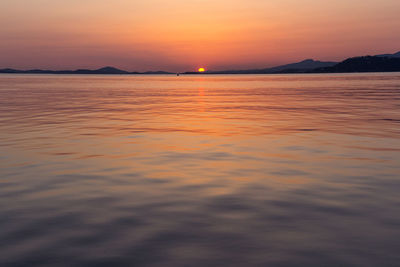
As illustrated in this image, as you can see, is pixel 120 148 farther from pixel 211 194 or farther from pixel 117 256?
pixel 117 256

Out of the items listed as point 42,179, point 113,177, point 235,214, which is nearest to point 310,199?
point 235,214

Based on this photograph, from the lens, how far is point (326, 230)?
23.0ft

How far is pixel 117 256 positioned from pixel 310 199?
452 centimetres

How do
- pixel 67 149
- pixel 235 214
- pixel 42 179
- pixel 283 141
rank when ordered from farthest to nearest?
pixel 283 141 → pixel 67 149 → pixel 42 179 → pixel 235 214

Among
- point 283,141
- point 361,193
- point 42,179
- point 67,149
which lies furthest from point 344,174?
point 67,149

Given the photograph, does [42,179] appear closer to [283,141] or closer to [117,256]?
[117,256]

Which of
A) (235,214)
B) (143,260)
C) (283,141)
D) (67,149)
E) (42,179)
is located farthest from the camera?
(283,141)

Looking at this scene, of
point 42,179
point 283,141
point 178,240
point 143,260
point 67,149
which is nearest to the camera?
point 143,260

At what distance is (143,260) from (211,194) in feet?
11.6

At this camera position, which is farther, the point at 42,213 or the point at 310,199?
the point at 310,199

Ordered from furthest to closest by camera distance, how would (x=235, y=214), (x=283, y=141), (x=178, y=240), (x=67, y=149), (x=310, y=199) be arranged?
1. (x=283, y=141)
2. (x=67, y=149)
3. (x=310, y=199)
4. (x=235, y=214)
5. (x=178, y=240)

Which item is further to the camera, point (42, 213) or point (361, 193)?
point (361, 193)

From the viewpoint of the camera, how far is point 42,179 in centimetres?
1070

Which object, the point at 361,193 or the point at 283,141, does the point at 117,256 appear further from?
the point at 283,141
